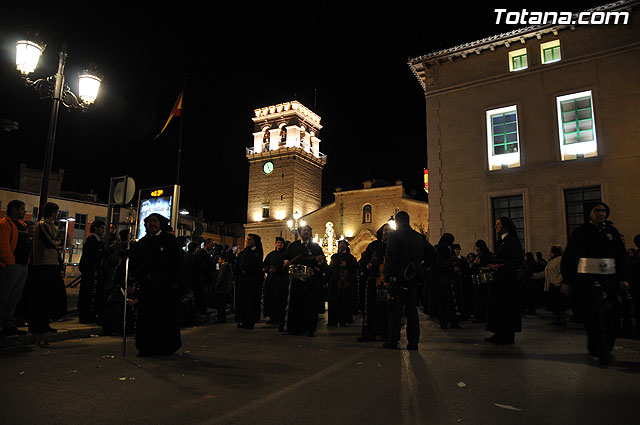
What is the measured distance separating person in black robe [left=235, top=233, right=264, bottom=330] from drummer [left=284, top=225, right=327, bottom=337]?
1005mm

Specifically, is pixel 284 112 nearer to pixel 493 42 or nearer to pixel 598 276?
pixel 493 42

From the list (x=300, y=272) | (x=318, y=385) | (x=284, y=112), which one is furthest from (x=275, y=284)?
(x=284, y=112)

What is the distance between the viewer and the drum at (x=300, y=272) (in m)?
8.11

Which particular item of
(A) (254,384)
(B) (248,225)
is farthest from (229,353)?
(B) (248,225)

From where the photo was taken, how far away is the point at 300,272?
8133mm

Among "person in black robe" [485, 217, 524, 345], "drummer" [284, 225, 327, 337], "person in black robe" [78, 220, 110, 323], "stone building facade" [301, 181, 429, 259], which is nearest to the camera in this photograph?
"person in black robe" [485, 217, 524, 345]

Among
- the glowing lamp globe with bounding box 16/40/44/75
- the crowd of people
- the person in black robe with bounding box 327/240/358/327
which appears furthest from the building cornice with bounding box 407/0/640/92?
the glowing lamp globe with bounding box 16/40/44/75

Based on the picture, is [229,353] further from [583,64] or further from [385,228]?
[583,64]

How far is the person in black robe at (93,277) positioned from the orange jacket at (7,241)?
185 centimetres

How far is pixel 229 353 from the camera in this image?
573cm

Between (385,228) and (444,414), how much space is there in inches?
192

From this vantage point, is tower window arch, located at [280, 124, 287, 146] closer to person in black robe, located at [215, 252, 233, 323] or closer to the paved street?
person in black robe, located at [215, 252, 233, 323]

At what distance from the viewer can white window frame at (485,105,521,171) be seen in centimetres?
1872

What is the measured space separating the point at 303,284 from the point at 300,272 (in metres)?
0.26
